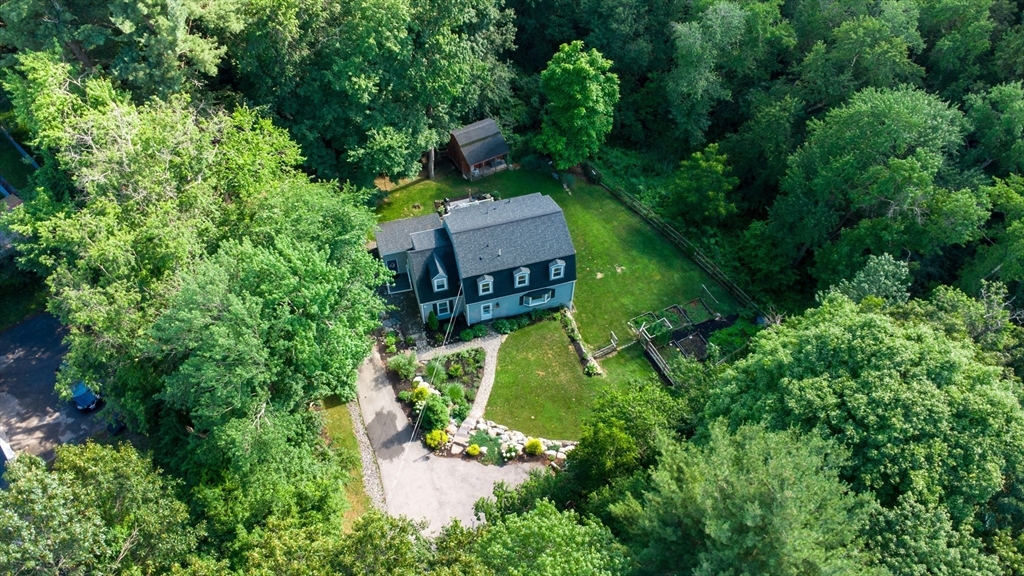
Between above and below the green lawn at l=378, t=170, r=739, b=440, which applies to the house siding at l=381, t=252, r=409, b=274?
above

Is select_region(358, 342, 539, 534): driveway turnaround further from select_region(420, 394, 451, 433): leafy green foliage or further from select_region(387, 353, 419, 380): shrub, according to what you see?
select_region(387, 353, 419, 380): shrub

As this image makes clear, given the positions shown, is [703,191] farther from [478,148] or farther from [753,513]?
[753,513]

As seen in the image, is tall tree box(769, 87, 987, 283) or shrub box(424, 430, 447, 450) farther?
tall tree box(769, 87, 987, 283)

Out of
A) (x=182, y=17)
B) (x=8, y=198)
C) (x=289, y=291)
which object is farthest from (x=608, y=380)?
(x=8, y=198)

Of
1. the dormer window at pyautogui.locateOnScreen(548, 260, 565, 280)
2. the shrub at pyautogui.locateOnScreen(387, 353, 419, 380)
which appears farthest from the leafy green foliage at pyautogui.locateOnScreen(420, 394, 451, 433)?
the dormer window at pyautogui.locateOnScreen(548, 260, 565, 280)

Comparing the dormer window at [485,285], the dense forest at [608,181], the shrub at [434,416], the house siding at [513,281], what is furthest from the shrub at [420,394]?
the dormer window at [485,285]

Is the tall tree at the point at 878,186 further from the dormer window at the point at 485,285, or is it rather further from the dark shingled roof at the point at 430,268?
the dark shingled roof at the point at 430,268

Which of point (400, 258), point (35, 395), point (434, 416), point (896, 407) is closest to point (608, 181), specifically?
point (400, 258)

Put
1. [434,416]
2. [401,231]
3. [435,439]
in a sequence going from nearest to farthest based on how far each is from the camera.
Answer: [435,439]
[434,416]
[401,231]
